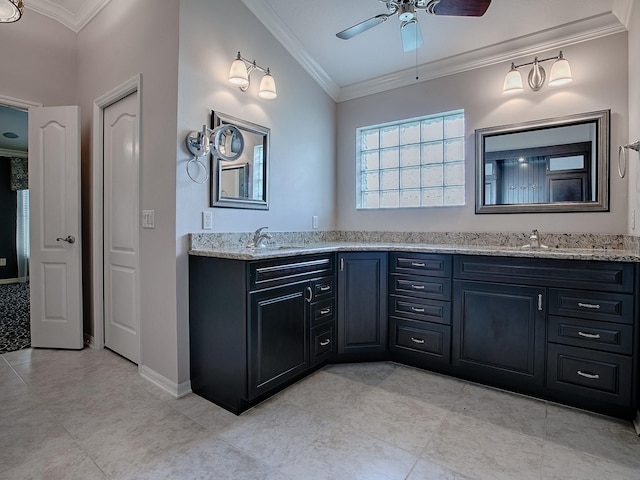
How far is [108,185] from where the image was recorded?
285 centimetres

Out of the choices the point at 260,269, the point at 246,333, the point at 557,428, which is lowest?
the point at 557,428

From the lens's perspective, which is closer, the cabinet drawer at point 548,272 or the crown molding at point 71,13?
the cabinet drawer at point 548,272

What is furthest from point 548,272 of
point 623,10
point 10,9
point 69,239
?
point 69,239

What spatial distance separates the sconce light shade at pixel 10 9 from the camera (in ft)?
5.54

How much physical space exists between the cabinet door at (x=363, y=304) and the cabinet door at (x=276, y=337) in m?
0.46

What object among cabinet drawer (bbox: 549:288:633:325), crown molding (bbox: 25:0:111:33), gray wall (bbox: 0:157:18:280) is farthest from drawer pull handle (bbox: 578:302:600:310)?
gray wall (bbox: 0:157:18:280)

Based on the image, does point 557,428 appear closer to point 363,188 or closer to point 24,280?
point 363,188

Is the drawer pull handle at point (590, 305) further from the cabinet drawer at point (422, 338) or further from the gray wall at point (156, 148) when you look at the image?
the gray wall at point (156, 148)

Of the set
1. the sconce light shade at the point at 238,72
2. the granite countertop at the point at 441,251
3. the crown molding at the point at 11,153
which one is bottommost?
the granite countertop at the point at 441,251

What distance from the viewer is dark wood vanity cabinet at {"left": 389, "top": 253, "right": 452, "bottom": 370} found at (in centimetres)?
247

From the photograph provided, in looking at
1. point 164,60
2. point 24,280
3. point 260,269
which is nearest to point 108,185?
point 164,60

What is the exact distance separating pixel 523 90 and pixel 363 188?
161 centimetres

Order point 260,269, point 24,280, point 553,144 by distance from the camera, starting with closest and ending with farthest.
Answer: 1. point 260,269
2. point 553,144
3. point 24,280

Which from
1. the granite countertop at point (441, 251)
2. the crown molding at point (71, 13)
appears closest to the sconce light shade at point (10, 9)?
the crown molding at point (71, 13)
